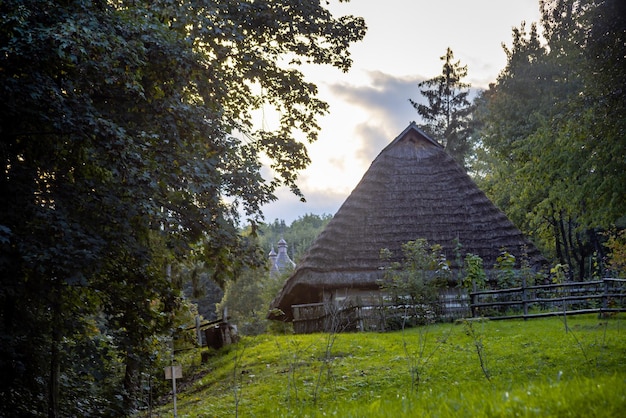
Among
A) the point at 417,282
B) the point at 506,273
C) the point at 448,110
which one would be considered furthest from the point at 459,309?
the point at 448,110

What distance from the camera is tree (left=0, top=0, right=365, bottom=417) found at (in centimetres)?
644

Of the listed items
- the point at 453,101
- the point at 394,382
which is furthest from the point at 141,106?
the point at 453,101

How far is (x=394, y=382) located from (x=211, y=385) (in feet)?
21.0

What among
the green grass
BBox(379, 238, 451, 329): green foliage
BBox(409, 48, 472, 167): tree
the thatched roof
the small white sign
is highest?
BBox(409, 48, 472, 167): tree

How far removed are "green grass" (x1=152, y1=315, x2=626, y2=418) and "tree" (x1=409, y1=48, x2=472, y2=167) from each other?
2907 centimetres

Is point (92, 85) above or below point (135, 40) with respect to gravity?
below

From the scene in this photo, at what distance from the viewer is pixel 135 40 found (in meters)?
7.19

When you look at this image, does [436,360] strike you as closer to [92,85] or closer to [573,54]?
→ [92,85]

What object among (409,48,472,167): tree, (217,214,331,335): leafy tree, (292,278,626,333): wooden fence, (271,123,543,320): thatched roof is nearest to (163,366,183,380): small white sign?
(292,278,626,333): wooden fence

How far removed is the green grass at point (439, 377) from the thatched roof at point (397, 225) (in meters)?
4.39

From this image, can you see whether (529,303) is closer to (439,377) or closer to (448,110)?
(439,377)

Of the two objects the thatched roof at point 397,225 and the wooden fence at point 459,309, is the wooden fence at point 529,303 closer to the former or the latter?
the wooden fence at point 459,309

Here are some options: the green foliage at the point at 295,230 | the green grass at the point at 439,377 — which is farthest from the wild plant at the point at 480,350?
the green foliage at the point at 295,230

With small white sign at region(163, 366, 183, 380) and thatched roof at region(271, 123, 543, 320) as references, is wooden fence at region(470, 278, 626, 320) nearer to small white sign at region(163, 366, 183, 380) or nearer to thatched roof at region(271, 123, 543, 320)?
thatched roof at region(271, 123, 543, 320)
